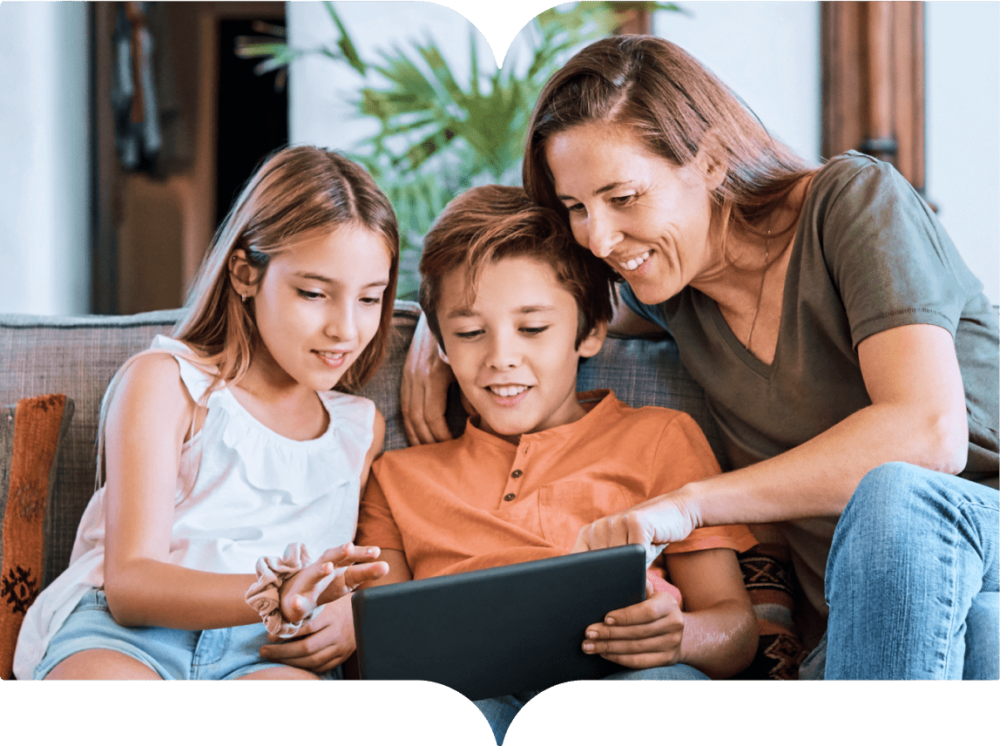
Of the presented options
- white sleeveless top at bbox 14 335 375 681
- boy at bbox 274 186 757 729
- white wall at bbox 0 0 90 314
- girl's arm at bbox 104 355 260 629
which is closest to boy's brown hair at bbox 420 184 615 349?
boy at bbox 274 186 757 729

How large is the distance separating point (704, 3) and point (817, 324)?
0.40 metres

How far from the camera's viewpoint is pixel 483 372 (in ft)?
3.44

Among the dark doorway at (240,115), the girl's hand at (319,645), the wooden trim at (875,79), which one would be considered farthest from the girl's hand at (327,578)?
the dark doorway at (240,115)

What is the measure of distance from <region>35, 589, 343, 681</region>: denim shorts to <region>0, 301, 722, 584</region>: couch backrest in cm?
22

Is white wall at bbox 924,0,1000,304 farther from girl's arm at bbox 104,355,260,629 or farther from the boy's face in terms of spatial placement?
girl's arm at bbox 104,355,260,629

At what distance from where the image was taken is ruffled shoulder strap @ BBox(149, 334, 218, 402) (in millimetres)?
989

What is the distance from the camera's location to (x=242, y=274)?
106cm

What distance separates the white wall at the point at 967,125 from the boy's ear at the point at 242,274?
2.81 ft

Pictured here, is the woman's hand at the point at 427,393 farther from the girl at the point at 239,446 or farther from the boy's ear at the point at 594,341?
the boy's ear at the point at 594,341

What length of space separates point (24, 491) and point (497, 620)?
659 mm

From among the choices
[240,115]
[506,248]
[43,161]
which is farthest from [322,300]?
[240,115]

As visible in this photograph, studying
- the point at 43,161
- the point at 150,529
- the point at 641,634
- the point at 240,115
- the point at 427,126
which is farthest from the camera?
the point at 240,115

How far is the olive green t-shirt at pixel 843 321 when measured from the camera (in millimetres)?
874

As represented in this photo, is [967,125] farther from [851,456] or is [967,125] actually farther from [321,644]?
[321,644]
